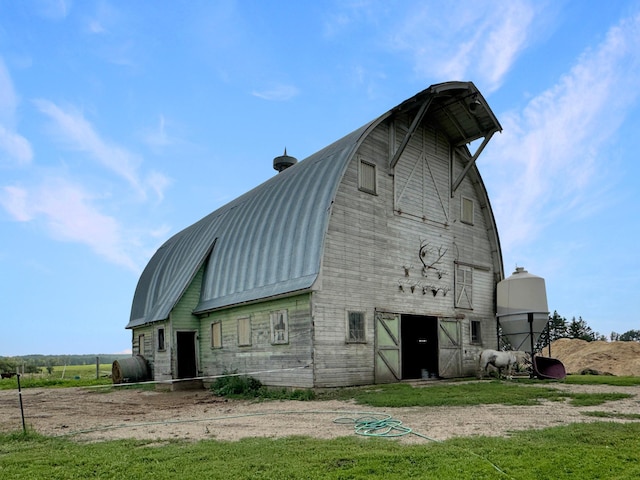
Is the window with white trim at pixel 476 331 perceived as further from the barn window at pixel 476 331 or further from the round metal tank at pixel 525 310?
the round metal tank at pixel 525 310

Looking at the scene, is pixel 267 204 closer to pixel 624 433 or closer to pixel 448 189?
pixel 448 189

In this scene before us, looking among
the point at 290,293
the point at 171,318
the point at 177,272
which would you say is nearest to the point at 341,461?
the point at 290,293

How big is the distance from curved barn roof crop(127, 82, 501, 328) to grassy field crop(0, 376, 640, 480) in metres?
8.23

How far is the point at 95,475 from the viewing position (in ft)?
22.0

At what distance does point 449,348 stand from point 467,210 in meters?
6.10

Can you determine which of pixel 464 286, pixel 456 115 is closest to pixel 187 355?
pixel 464 286

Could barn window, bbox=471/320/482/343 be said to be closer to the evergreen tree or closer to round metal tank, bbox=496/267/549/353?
round metal tank, bbox=496/267/549/353

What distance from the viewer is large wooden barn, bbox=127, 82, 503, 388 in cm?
1670

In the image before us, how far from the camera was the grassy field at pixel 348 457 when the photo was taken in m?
6.39

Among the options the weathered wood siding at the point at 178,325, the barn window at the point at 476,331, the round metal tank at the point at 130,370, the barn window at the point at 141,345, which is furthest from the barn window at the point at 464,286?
the barn window at the point at 141,345

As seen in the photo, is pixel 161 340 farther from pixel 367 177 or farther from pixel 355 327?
pixel 367 177

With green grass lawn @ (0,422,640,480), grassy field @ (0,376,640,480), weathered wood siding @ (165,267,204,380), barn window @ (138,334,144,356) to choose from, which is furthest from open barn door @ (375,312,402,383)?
barn window @ (138,334,144,356)

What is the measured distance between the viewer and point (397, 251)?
751 inches

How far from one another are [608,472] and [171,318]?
1846 cm
